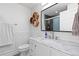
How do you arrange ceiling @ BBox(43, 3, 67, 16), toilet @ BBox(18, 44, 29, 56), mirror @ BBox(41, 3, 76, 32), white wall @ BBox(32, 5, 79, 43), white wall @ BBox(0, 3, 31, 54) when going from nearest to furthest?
1. white wall @ BBox(32, 5, 79, 43)
2. mirror @ BBox(41, 3, 76, 32)
3. ceiling @ BBox(43, 3, 67, 16)
4. toilet @ BBox(18, 44, 29, 56)
5. white wall @ BBox(0, 3, 31, 54)

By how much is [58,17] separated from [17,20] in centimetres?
144

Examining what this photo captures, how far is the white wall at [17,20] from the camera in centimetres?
246

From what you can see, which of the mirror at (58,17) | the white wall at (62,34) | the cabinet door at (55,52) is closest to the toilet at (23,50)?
the white wall at (62,34)

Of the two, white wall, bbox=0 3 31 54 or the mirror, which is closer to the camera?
the mirror

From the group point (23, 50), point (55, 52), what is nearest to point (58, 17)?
point (55, 52)

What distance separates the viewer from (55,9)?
2.04 m

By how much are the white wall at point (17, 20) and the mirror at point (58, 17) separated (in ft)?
2.20

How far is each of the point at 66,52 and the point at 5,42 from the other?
6.06 feet

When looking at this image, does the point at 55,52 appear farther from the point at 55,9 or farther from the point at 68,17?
the point at 55,9

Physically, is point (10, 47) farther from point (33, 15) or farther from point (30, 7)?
point (30, 7)

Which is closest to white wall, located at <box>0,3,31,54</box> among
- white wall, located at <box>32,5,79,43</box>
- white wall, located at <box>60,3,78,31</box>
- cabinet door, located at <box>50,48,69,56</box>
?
white wall, located at <box>32,5,79,43</box>

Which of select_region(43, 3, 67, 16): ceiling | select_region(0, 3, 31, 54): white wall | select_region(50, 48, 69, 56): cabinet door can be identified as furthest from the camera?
select_region(0, 3, 31, 54): white wall

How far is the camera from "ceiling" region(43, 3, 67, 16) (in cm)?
184

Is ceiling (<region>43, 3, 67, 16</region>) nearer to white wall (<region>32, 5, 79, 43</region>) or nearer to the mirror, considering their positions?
the mirror
